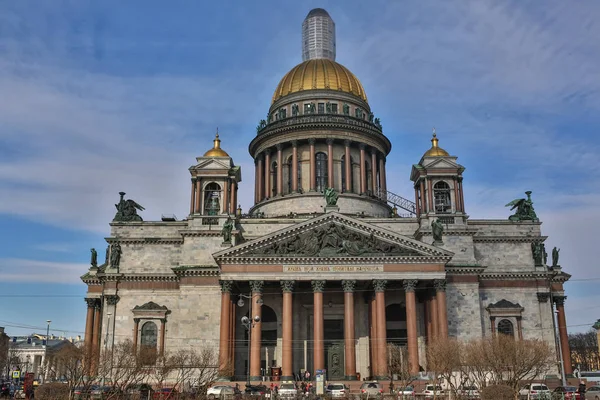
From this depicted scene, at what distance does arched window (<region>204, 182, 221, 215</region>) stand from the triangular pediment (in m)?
9.31

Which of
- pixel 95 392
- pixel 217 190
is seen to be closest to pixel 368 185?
pixel 217 190

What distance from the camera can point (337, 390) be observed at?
133 ft

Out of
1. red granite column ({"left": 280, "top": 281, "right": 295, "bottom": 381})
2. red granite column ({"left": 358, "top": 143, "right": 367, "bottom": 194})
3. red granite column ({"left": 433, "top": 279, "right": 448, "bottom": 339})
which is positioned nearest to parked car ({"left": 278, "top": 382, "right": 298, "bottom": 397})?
red granite column ({"left": 280, "top": 281, "right": 295, "bottom": 381})

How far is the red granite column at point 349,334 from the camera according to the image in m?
46.8

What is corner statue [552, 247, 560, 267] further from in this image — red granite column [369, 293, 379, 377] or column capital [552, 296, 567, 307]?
red granite column [369, 293, 379, 377]

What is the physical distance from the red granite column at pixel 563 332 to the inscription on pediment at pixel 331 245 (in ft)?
56.9

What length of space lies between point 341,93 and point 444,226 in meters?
22.0

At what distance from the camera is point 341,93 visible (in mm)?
69812

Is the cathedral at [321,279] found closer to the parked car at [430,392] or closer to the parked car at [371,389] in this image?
the parked car at [371,389]

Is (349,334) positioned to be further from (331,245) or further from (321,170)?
(321,170)

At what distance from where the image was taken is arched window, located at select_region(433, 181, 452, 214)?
188 ft

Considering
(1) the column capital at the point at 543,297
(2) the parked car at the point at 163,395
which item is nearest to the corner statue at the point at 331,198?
(1) the column capital at the point at 543,297

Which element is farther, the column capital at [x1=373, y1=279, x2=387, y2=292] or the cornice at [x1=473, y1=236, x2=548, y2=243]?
the cornice at [x1=473, y1=236, x2=548, y2=243]

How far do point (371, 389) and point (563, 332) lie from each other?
23.8m
